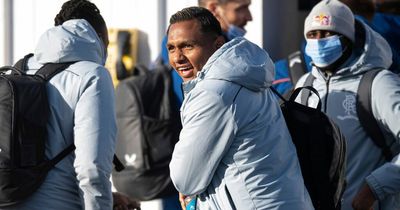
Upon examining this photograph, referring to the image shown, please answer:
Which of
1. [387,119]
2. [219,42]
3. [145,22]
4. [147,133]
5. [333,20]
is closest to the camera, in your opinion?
[219,42]

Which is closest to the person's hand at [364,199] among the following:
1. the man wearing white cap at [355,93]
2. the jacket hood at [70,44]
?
the man wearing white cap at [355,93]

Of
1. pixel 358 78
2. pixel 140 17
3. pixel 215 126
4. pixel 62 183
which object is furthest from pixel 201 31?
pixel 140 17

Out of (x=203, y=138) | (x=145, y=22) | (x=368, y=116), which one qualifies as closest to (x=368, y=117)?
(x=368, y=116)

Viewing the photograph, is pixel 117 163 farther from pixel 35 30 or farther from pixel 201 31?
pixel 35 30

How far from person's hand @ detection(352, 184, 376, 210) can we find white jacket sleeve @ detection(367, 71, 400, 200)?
2cm

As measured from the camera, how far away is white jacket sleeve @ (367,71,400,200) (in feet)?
12.8

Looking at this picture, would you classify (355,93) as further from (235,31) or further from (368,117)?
(235,31)

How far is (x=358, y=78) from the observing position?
13.7 feet

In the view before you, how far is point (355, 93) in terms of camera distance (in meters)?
4.11

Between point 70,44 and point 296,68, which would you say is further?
point 296,68

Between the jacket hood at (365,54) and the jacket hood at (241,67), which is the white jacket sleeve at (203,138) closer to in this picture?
the jacket hood at (241,67)

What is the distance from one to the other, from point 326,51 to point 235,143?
4.63ft

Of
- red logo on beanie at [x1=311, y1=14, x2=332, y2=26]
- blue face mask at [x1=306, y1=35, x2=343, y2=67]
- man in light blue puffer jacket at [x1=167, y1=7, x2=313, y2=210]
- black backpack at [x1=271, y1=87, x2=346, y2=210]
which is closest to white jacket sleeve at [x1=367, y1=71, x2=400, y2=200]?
blue face mask at [x1=306, y1=35, x2=343, y2=67]

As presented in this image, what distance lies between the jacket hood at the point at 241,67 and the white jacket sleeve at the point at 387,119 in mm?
1002
